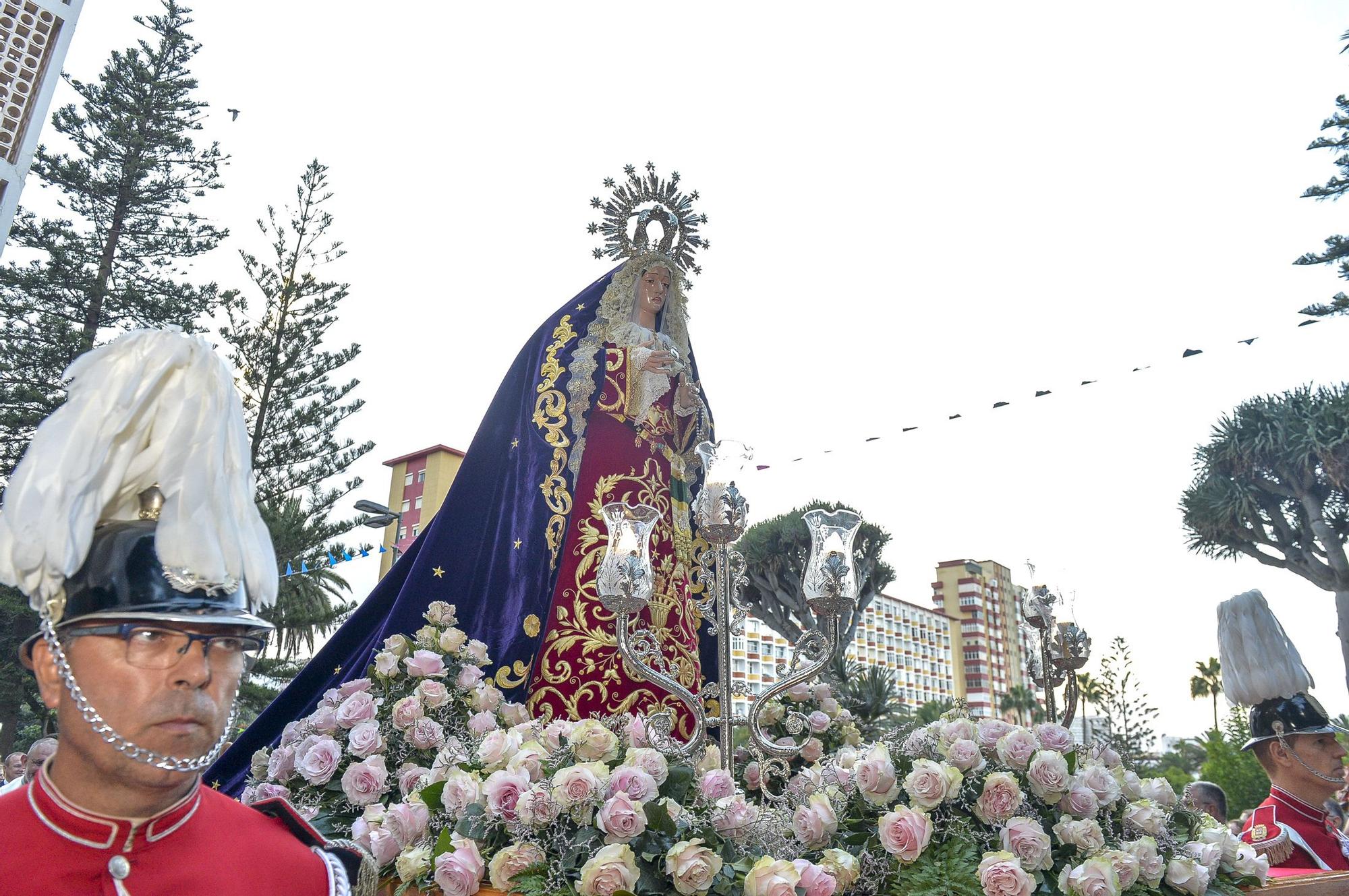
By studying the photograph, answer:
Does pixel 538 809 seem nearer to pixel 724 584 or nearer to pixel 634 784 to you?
pixel 634 784

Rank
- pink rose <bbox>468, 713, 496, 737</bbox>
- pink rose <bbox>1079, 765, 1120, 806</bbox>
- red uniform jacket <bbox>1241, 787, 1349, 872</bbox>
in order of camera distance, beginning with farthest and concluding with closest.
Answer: red uniform jacket <bbox>1241, 787, 1349, 872</bbox>
pink rose <bbox>468, 713, 496, 737</bbox>
pink rose <bbox>1079, 765, 1120, 806</bbox>

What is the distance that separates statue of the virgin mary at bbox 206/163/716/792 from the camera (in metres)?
4.27

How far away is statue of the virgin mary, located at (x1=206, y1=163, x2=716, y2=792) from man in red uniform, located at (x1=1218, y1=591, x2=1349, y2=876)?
247 cm

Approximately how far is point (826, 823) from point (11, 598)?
15.7 m

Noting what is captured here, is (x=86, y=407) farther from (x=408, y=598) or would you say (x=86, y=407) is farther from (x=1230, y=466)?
(x=1230, y=466)

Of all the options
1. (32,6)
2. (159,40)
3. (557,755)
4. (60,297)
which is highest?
(159,40)

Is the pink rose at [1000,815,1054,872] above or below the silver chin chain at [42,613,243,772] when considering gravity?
below

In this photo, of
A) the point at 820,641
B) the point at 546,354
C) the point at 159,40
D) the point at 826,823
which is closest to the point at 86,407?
the point at 826,823

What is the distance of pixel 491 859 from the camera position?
2.42m

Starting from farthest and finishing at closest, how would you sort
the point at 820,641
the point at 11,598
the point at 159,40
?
the point at 159,40, the point at 11,598, the point at 820,641

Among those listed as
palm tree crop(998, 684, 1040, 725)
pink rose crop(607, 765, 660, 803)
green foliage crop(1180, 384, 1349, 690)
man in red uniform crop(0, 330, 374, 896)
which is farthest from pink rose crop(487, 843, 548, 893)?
palm tree crop(998, 684, 1040, 725)

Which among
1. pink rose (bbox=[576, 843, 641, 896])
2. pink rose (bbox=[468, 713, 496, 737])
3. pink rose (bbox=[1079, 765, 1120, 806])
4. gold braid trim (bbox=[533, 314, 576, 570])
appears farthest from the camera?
gold braid trim (bbox=[533, 314, 576, 570])

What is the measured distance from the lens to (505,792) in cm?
248

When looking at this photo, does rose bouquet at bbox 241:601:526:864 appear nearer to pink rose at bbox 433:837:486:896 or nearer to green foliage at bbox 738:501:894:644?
pink rose at bbox 433:837:486:896
